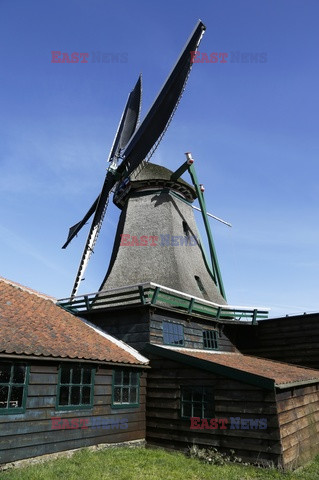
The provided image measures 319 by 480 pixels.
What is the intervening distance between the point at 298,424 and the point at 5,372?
8252 millimetres

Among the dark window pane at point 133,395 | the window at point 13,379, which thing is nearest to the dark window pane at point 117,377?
the dark window pane at point 133,395

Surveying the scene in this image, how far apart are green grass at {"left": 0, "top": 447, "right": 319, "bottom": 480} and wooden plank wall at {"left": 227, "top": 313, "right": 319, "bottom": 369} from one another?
598 cm

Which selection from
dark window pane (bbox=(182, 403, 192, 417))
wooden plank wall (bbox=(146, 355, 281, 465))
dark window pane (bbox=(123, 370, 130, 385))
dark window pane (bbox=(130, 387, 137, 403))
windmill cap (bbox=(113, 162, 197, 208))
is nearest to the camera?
wooden plank wall (bbox=(146, 355, 281, 465))

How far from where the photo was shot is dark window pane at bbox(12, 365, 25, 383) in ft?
28.5

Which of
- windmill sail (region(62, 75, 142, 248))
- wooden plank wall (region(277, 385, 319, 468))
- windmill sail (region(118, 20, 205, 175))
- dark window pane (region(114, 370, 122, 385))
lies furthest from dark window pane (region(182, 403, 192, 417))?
windmill sail (region(62, 75, 142, 248))

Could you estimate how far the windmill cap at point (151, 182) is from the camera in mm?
18656

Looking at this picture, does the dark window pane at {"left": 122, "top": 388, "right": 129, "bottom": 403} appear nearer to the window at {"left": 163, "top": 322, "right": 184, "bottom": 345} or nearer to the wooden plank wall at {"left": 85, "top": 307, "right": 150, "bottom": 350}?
the wooden plank wall at {"left": 85, "top": 307, "right": 150, "bottom": 350}

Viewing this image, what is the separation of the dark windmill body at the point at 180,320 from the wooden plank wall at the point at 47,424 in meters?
1.81

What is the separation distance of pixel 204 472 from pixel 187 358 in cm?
311

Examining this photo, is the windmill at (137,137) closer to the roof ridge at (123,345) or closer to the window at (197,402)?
the roof ridge at (123,345)

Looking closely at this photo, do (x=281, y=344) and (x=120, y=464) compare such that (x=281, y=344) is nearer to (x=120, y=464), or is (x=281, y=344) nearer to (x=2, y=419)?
(x=120, y=464)

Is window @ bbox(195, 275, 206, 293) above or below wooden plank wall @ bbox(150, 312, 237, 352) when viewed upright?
above

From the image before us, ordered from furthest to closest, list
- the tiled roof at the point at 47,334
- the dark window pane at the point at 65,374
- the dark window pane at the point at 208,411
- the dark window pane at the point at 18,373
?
the dark window pane at the point at 208,411, the dark window pane at the point at 65,374, the tiled roof at the point at 47,334, the dark window pane at the point at 18,373

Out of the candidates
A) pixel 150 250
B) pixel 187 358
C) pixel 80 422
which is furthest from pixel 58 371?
pixel 150 250
